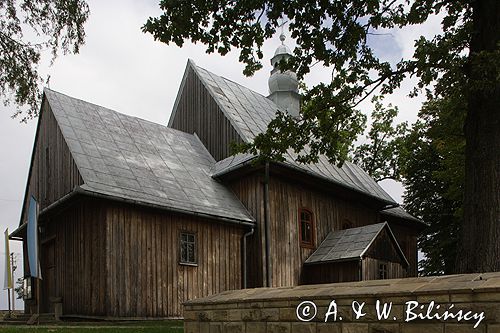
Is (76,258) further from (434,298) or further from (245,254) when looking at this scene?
(434,298)

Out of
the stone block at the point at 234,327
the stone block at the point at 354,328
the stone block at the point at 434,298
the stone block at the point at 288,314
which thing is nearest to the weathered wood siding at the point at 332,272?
the stone block at the point at 234,327

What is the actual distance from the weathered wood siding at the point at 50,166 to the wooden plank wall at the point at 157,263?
69.7 inches

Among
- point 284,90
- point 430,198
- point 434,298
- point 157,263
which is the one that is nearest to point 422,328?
point 434,298

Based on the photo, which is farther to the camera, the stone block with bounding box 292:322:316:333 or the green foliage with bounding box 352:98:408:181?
the green foliage with bounding box 352:98:408:181

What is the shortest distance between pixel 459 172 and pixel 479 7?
51.1 feet

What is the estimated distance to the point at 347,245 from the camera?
18.1m

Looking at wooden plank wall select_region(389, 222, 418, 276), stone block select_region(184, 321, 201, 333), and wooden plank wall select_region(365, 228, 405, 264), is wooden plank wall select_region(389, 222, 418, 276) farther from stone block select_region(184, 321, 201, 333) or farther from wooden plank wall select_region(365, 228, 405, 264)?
stone block select_region(184, 321, 201, 333)

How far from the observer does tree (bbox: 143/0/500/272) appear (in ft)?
30.8

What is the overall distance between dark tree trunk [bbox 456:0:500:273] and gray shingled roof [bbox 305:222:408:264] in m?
7.46

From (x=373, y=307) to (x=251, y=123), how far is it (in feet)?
47.8

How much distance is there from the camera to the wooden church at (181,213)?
14094 mm

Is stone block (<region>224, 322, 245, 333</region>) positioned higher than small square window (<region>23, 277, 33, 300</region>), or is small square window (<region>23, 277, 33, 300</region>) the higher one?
stone block (<region>224, 322, 245, 333</region>)

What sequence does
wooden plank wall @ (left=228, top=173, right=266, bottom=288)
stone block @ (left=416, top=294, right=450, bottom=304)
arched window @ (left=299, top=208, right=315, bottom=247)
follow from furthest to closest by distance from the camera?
arched window @ (left=299, top=208, right=315, bottom=247), wooden plank wall @ (left=228, top=173, right=266, bottom=288), stone block @ (left=416, top=294, right=450, bottom=304)

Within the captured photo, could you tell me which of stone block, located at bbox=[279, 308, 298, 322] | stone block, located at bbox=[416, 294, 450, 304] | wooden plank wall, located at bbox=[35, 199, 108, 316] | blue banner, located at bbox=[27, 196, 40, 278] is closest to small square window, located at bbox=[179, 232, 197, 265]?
wooden plank wall, located at bbox=[35, 199, 108, 316]
